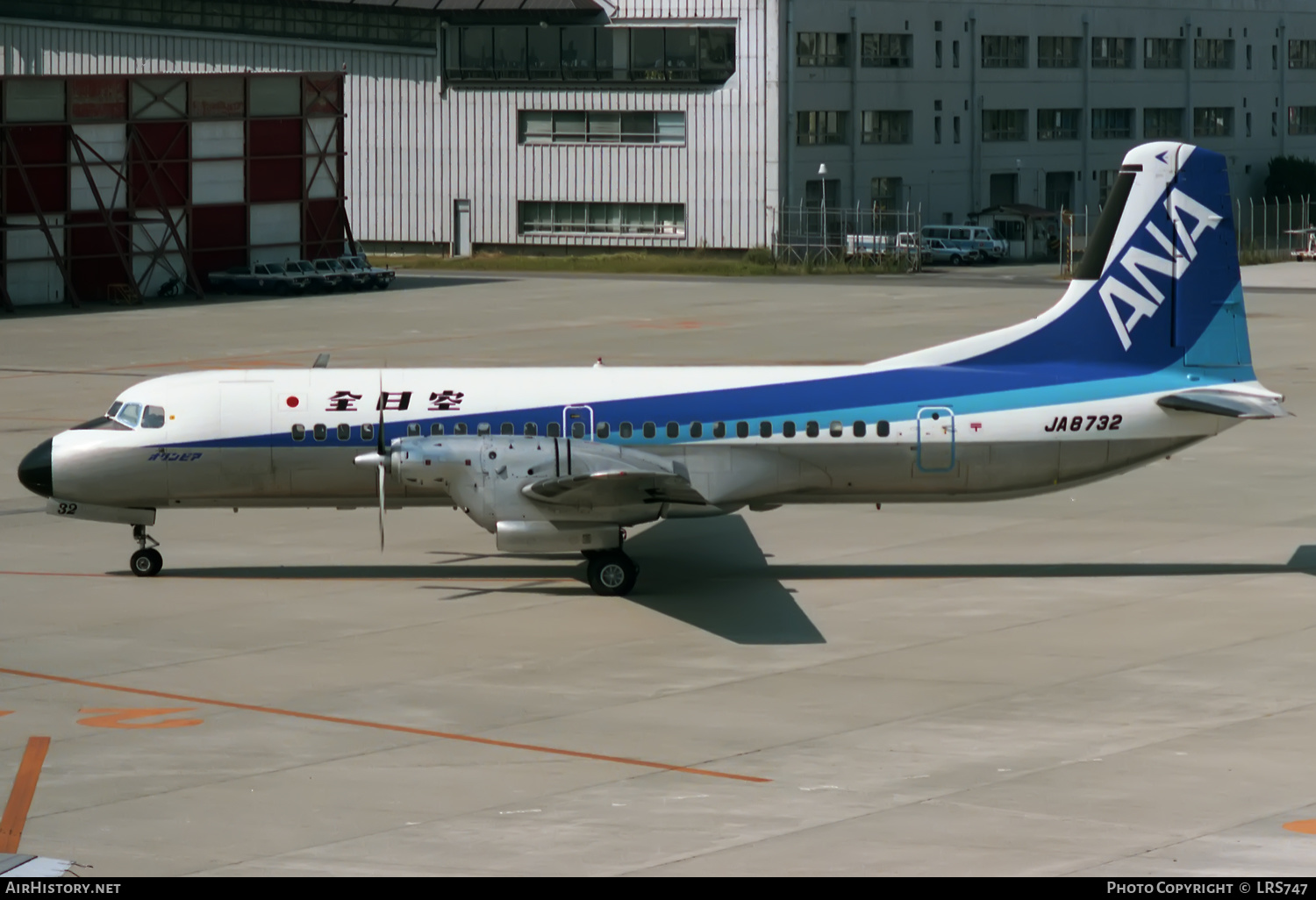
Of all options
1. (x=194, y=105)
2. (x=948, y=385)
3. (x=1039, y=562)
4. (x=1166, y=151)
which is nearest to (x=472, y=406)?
(x=948, y=385)

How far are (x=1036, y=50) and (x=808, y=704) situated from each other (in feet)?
330

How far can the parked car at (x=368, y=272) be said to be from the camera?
8900 centimetres

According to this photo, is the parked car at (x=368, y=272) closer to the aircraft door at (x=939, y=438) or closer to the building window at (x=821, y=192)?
the building window at (x=821, y=192)

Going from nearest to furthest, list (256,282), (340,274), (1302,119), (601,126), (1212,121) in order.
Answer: (256,282)
(340,274)
(601,126)
(1212,121)
(1302,119)

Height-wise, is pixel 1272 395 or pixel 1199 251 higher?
pixel 1199 251

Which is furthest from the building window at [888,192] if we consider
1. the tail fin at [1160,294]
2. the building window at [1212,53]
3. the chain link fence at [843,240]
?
the tail fin at [1160,294]

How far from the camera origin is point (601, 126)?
348 feet

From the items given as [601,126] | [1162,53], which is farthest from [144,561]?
[1162,53]

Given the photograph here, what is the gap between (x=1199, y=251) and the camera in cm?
2948

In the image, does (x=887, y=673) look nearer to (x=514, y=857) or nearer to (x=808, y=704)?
(x=808, y=704)

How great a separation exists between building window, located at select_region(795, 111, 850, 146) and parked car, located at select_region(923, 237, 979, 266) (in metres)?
8.26

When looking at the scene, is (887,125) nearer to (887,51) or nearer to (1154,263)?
(887,51)

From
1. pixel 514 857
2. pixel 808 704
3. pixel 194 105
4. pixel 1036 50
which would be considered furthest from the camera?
pixel 1036 50

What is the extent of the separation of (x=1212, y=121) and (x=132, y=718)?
386 feet
